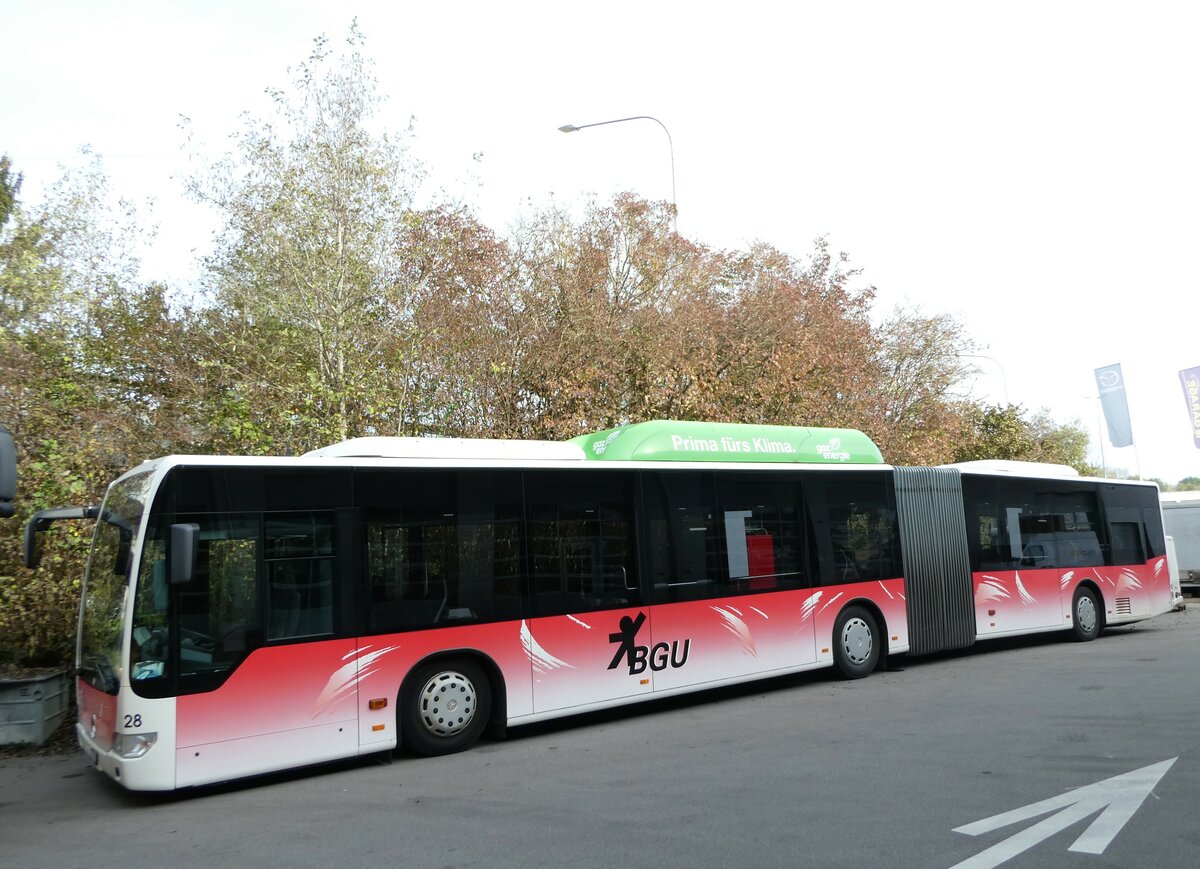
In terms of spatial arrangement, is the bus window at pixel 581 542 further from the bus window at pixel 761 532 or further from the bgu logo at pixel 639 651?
the bus window at pixel 761 532

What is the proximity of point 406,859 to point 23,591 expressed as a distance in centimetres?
835

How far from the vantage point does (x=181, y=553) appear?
7086 millimetres

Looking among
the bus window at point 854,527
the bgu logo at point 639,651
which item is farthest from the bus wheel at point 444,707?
the bus window at point 854,527

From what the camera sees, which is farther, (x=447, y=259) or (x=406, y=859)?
(x=447, y=259)

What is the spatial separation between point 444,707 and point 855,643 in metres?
6.18

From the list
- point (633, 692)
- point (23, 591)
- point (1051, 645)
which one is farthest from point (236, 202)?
point (1051, 645)

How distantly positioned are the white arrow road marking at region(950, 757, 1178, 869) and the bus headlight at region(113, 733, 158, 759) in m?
5.72

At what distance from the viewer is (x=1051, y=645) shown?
1591 cm

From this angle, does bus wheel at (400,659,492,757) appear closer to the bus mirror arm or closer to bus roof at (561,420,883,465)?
bus roof at (561,420,883,465)

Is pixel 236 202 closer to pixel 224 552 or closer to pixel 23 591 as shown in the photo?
pixel 23 591

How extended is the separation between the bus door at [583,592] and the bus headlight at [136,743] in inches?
134

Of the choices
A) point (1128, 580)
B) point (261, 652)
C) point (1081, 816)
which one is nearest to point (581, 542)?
point (261, 652)

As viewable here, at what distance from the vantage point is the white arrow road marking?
5.15 meters

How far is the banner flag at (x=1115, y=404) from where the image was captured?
124 ft
